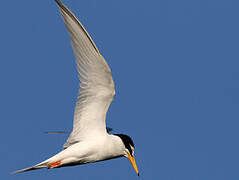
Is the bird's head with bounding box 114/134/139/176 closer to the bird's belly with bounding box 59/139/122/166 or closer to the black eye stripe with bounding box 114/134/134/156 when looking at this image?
the black eye stripe with bounding box 114/134/134/156

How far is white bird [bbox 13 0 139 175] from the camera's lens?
318 inches

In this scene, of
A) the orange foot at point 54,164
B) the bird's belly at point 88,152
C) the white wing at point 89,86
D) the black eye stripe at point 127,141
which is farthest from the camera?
the black eye stripe at point 127,141

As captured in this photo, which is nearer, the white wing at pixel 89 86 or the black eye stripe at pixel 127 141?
the white wing at pixel 89 86

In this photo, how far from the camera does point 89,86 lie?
8453mm

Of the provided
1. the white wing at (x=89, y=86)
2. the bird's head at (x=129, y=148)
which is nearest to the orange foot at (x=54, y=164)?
the white wing at (x=89, y=86)

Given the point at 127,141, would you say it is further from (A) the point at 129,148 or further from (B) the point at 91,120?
(B) the point at 91,120

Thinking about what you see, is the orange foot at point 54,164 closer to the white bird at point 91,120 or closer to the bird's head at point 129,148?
the white bird at point 91,120

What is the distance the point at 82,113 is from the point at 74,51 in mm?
1371

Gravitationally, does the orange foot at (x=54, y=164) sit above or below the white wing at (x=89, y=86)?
below

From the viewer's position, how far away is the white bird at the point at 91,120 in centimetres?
807

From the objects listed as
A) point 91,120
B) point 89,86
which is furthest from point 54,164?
point 89,86

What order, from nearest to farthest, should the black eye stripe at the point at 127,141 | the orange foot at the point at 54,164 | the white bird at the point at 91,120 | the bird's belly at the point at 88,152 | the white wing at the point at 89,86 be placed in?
the white wing at the point at 89,86 → the white bird at the point at 91,120 → the orange foot at the point at 54,164 → the bird's belly at the point at 88,152 → the black eye stripe at the point at 127,141

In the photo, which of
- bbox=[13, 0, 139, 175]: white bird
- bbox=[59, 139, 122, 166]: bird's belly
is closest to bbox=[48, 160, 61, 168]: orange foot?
bbox=[13, 0, 139, 175]: white bird

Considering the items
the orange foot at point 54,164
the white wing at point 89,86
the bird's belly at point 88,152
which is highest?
the white wing at point 89,86
